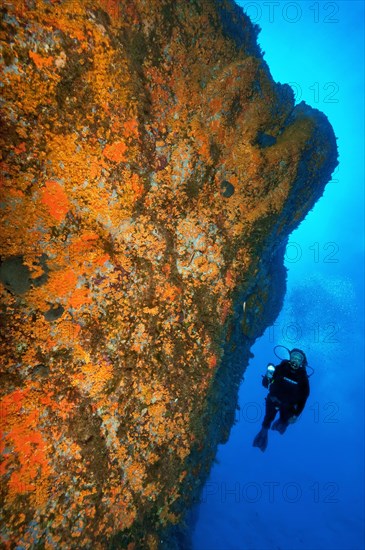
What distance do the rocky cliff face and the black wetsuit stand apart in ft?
7.51

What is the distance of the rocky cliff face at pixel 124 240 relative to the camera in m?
2.39

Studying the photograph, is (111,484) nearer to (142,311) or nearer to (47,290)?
(142,311)

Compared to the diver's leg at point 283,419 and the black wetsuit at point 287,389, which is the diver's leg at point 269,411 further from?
the diver's leg at point 283,419

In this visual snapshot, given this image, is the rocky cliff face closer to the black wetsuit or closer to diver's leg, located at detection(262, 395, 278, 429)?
the black wetsuit

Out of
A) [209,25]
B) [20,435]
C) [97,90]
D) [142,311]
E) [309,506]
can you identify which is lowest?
[309,506]

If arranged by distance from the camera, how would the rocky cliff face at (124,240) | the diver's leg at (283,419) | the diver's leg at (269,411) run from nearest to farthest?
the rocky cliff face at (124,240) → the diver's leg at (283,419) → the diver's leg at (269,411)

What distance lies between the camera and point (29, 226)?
2498mm

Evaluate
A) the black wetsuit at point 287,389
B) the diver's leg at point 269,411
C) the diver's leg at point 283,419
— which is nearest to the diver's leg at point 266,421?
the diver's leg at point 269,411

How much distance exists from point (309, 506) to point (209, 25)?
141 feet

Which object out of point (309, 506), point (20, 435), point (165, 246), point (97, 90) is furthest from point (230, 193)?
point (309, 506)

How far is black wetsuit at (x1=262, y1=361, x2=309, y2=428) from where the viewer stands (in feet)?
18.3

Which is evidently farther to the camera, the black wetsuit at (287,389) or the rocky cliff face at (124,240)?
the black wetsuit at (287,389)

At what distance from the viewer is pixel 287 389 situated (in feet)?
19.0

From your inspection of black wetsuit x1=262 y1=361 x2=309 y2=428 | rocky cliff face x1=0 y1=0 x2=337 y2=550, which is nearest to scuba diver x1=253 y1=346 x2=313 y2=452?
black wetsuit x1=262 y1=361 x2=309 y2=428
